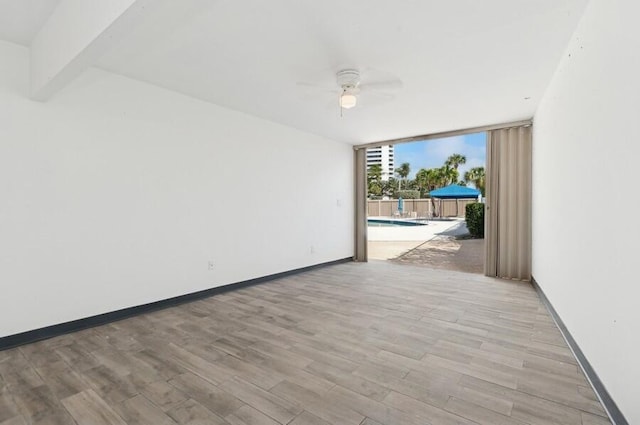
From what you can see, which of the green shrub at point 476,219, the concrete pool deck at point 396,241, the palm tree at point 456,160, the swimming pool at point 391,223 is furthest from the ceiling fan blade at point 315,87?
the palm tree at point 456,160

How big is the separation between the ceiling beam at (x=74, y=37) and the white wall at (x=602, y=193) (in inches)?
88.7

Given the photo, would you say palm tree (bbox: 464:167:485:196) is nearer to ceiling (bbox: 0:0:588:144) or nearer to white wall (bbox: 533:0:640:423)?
ceiling (bbox: 0:0:588:144)

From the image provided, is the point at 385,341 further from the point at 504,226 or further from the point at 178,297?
the point at 504,226

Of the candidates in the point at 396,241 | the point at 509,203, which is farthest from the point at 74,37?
the point at 396,241

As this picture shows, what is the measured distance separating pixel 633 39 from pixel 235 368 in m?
2.74

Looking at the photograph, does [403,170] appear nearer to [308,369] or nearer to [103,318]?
[103,318]

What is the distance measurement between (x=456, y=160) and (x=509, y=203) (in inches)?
712

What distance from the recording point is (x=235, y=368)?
6.68 ft

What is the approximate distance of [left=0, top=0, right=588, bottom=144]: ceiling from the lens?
1958 mm

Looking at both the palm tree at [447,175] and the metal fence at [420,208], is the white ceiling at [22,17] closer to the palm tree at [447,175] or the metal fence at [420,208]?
the metal fence at [420,208]

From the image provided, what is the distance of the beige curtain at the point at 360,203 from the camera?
6152 mm

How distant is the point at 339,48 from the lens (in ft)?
7.93

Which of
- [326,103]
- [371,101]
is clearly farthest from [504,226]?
[326,103]

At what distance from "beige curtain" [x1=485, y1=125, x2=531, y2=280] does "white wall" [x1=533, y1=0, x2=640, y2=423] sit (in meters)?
1.78
